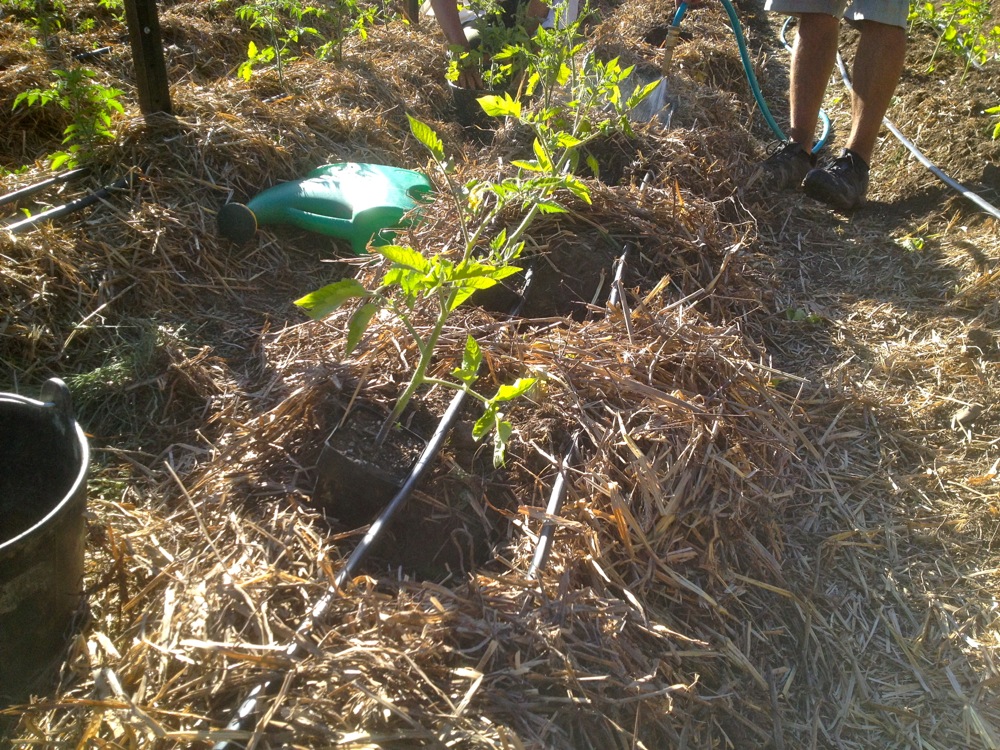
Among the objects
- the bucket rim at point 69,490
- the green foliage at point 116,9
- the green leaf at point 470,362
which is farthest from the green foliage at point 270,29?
the green leaf at point 470,362

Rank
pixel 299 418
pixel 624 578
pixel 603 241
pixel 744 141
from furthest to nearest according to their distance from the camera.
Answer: pixel 744 141
pixel 603 241
pixel 299 418
pixel 624 578

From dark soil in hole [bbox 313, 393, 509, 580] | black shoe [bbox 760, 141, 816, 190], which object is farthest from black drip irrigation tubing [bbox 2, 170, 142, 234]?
black shoe [bbox 760, 141, 816, 190]

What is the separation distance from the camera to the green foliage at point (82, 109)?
8.05 feet

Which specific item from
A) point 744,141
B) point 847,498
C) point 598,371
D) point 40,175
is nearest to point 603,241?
point 598,371

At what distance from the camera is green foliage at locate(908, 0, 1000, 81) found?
145 inches

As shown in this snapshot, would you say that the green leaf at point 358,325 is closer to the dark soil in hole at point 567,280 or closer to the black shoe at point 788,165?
the dark soil in hole at point 567,280

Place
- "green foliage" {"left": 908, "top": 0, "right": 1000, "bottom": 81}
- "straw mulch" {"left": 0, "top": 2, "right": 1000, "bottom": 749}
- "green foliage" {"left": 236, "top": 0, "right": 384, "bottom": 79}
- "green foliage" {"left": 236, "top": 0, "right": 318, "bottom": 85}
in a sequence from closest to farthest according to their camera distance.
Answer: "straw mulch" {"left": 0, "top": 2, "right": 1000, "bottom": 749}
"green foliage" {"left": 236, "top": 0, "right": 318, "bottom": 85}
"green foliage" {"left": 236, "top": 0, "right": 384, "bottom": 79}
"green foliage" {"left": 908, "top": 0, "right": 1000, "bottom": 81}

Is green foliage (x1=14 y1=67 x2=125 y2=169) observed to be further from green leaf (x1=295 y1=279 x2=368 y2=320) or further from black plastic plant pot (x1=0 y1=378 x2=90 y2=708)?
green leaf (x1=295 y1=279 x2=368 y2=320)

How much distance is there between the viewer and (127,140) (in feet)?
8.68

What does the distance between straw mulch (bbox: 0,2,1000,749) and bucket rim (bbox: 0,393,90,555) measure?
0.24 meters

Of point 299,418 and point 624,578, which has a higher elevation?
point 299,418

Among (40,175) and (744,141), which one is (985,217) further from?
(40,175)

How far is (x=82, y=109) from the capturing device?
2.57 m

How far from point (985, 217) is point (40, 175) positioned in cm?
373
